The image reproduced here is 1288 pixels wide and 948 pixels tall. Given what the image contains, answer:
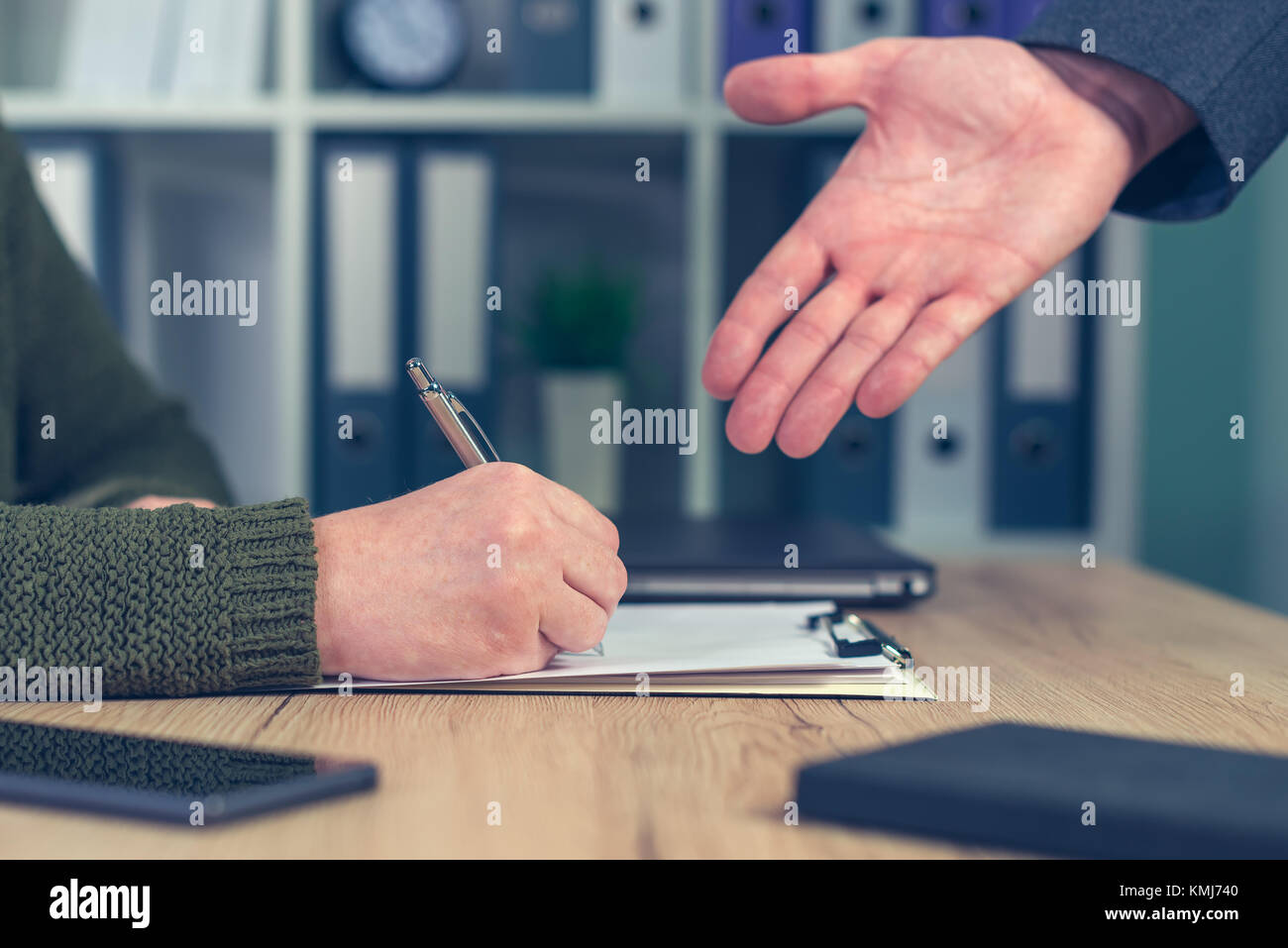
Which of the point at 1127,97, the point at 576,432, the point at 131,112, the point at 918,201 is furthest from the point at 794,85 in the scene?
the point at 131,112

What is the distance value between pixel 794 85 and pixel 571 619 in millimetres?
435

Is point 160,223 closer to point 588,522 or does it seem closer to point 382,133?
point 382,133

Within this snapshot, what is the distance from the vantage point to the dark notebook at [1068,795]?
0.32 m

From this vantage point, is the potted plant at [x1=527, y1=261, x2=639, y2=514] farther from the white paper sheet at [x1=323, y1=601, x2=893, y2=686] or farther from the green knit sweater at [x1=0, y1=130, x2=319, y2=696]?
the green knit sweater at [x1=0, y1=130, x2=319, y2=696]

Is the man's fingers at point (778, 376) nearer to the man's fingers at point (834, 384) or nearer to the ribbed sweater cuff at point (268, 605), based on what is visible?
the man's fingers at point (834, 384)

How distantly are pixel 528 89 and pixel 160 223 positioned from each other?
638mm

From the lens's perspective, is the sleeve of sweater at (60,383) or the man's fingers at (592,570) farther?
the sleeve of sweater at (60,383)

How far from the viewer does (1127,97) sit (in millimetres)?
835

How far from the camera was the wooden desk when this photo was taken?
34 cm

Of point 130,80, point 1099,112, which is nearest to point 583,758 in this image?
point 1099,112

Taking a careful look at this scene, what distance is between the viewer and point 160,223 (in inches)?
73.0

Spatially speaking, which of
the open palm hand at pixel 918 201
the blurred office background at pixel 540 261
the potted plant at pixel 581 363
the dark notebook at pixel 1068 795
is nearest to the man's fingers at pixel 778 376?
the open palm hand at pixel 918 201

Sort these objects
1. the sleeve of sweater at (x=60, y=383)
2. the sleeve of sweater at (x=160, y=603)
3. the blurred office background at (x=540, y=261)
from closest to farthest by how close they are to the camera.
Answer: the sleeve of sweater at (x=160, y=603) → the sleeve of sweater at (x=60, y=383) → the blurred office background at (x=540, y=261)

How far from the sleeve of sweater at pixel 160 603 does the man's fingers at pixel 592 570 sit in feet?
0.41
